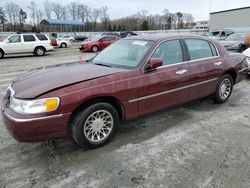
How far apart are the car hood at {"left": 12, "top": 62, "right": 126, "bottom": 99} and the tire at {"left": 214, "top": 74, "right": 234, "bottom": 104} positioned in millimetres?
2630

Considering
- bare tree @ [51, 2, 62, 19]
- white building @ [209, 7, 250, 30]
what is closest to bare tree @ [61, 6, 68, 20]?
bare tree @ [51, 2, 62, 19]

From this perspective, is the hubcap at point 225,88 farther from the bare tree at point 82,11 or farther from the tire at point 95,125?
the bare tree at point 82,11

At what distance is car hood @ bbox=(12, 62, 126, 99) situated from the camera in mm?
2986

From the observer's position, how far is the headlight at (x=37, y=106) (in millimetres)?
2814

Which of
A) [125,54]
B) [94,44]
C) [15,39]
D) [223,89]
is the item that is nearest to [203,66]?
[223,89]

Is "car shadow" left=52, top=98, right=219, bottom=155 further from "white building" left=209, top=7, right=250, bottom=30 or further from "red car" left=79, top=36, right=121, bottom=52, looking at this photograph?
"white building" left=209, top=7, right=250, bottom=30

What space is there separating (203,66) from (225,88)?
118 centimetres

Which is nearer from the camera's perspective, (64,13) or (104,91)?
(104,91)

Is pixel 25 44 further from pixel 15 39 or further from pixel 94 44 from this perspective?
pixel 94 44

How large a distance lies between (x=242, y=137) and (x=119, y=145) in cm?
200

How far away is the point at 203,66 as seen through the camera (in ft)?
14.8

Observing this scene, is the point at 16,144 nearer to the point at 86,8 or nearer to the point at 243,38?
the point at 243,38

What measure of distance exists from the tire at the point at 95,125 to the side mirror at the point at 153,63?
87cm

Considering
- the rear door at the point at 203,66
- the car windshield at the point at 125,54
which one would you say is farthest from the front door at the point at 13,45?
the rear door at the point at 203,66
